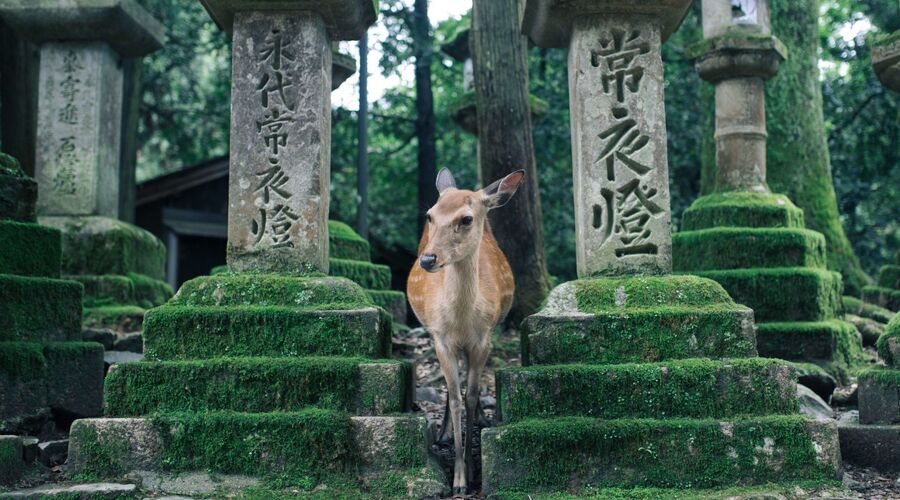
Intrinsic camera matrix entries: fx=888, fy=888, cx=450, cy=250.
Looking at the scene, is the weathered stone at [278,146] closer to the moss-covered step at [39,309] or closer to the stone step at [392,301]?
the moss-covered step at [39,309]

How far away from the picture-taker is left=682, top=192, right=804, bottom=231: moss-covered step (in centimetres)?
820

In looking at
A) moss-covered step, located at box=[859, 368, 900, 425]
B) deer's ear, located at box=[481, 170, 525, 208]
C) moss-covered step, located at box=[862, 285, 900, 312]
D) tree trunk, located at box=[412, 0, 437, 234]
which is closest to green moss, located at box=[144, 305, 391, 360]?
deer's ear, located at box=[481, 170, 525, 208]

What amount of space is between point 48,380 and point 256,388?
190cm

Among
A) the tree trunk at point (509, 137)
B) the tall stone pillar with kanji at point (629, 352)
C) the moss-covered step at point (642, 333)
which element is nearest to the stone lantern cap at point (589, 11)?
the tall stone pillar with kanji at point (629, 352)

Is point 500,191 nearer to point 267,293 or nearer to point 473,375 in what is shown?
point 473,375

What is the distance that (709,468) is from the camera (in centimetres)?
468

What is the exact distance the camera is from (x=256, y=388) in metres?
4.96

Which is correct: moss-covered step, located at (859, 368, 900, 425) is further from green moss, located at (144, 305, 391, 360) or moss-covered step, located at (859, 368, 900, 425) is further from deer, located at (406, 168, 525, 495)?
green moss, located at (144, 305, 391, 360)

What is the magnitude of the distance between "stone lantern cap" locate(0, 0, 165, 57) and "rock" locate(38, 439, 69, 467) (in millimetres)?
4731

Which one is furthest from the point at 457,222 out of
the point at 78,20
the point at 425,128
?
the point at 425,128

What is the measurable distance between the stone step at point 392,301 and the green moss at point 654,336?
171 inches

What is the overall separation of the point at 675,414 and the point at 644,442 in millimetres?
284

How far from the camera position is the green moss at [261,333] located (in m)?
5.17

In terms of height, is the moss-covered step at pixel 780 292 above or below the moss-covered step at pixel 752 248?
below
